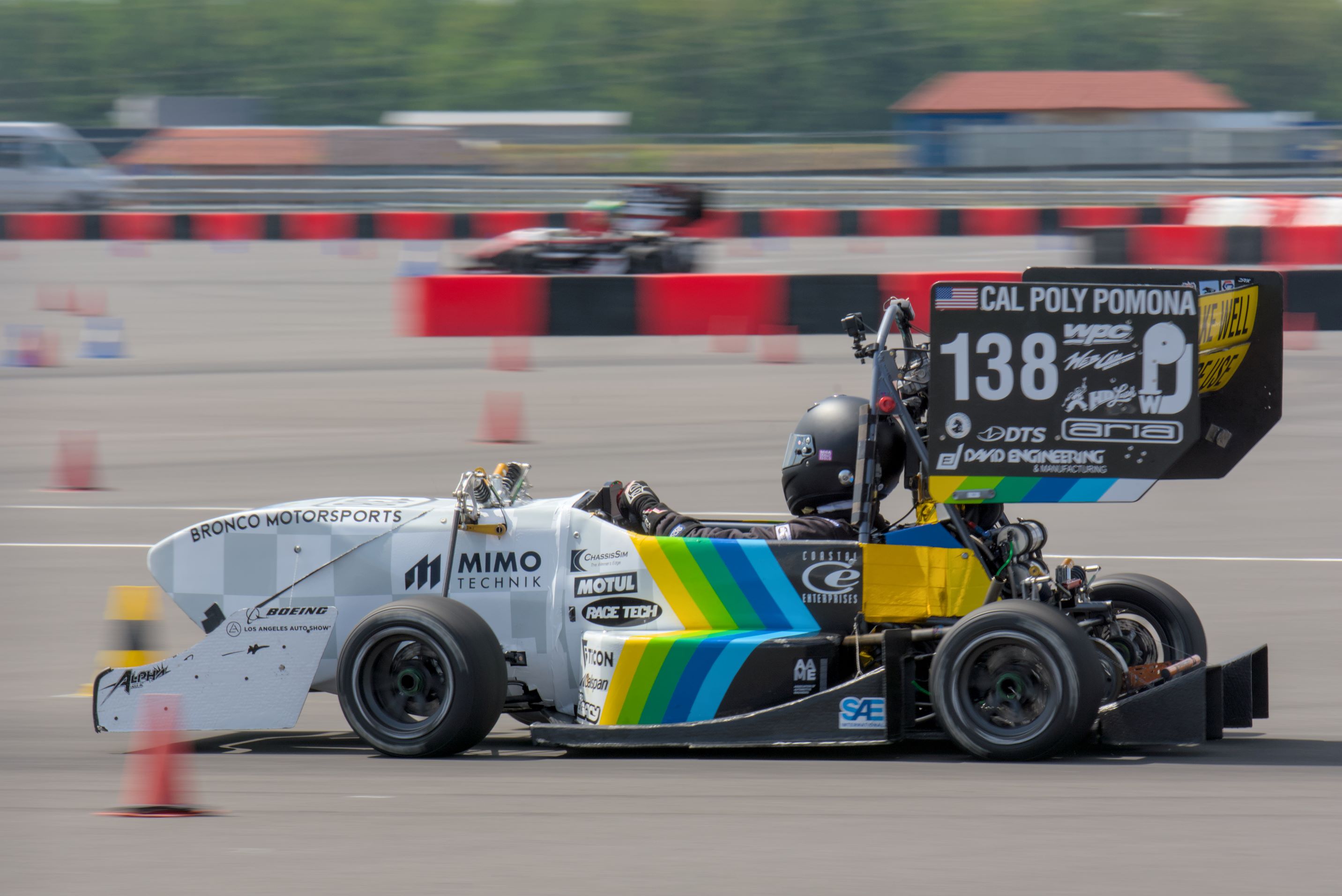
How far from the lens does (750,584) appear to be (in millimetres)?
6180

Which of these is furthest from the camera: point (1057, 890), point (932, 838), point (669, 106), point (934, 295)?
point (669, 106)

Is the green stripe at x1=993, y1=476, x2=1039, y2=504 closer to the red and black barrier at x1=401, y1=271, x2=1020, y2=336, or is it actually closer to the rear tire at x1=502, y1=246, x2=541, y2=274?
the red and black barrier at x1=401, y1=271, x2=1020, y2=336

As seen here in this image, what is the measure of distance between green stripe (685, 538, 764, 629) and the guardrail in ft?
101

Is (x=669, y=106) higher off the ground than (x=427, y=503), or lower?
higher

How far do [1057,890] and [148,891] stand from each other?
2.42 m

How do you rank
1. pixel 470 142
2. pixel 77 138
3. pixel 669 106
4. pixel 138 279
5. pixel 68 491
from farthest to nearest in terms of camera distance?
pixel 669 106, pixel 470 142, pixel 77 138, pixel 138 279, pixel 68 491

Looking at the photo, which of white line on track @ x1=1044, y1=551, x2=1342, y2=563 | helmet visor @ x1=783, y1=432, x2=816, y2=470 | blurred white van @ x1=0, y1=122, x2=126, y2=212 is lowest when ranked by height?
white line on track @ x1=1044, y1=551, x2=1342, y2=563

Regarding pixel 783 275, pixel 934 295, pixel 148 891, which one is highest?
pixel 783 275

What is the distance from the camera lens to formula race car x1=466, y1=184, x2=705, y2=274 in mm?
23000

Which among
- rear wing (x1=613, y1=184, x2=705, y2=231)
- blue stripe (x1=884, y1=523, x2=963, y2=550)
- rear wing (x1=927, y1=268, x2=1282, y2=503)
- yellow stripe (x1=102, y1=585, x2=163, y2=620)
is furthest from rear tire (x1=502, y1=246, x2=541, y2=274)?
rear wing (x1=927, y1=268, x2=1282, y2=503)

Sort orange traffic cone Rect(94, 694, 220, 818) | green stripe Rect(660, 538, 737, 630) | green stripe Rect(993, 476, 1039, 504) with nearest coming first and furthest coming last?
orange traffic cone Rect(94, 694, 220, 818), green stripe Rect(993, 476, 1039, 504), green stripe Rect(660, 538, 737, 630)

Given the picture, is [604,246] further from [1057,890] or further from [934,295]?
[1057,890]

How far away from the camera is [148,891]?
4.70 m

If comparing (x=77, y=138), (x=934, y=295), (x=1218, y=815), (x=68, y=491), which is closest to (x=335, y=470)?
(x=68, y=491)
